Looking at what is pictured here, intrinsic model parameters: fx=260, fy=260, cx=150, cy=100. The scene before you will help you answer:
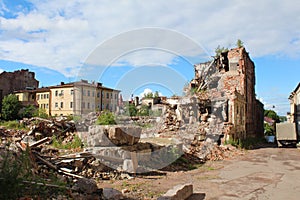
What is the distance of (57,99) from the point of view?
4728cm

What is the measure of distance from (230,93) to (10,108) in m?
38.2

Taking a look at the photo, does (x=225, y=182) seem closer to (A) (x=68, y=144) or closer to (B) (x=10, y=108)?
→ (A) (x=68, y=144)

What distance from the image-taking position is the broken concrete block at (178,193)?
246 inches

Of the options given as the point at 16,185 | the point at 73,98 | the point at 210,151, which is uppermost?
the point at 73,98

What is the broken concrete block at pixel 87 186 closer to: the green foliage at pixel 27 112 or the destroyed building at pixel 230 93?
the destroyed building at pixel 230 93

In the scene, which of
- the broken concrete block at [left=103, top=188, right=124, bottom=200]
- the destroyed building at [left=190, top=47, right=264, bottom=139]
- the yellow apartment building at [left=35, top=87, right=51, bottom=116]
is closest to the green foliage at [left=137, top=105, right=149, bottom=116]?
the destroyed building at [left=190, top=47, right=264, bottom=139]

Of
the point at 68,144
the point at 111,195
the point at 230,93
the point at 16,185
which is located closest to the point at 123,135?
the point at 111,195

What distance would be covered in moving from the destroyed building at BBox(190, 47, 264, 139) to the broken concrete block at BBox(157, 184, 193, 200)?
511 inches

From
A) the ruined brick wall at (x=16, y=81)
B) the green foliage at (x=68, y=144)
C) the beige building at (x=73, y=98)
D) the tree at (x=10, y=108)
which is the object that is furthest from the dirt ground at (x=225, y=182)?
the ruined brick wall at (x=16, y=81)

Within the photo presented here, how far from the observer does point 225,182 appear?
919 cm

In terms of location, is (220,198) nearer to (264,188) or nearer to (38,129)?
(264,188)

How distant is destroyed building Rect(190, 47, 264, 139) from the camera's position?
2106cm

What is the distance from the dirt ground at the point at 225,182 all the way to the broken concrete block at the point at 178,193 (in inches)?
9.3

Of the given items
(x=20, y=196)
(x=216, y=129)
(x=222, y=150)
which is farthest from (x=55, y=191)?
(x=216, y=129)
